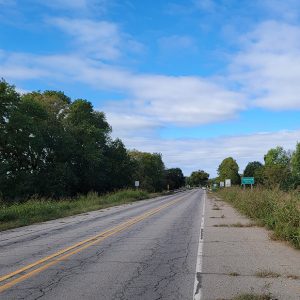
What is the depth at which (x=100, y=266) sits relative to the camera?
10.1m

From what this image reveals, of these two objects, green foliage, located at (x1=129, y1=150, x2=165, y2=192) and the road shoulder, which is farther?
green foliage, located at (x1=129, y1=150, x2=165, y2=192)

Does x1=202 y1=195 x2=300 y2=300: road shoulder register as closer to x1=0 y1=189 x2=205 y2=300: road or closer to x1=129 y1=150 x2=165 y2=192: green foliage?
x1=0 y1=189 x2=205 y2=300: road

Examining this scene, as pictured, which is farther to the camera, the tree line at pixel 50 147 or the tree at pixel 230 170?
the tree at pixel 230 170

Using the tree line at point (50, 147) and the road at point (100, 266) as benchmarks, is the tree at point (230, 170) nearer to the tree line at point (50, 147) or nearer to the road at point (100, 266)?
the tree line at point (50, 147)

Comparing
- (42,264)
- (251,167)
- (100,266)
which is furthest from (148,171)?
(100,266)

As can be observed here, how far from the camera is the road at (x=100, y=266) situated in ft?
25.2

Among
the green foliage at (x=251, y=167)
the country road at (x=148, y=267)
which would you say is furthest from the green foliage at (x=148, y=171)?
the country road at (x=148, y=267)

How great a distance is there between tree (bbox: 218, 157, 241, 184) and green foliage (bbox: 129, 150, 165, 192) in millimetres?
18602

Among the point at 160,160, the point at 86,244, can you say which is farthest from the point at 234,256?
the point at 160,160

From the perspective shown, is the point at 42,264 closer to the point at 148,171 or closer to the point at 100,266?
the point at 100,266

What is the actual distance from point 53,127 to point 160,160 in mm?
76925

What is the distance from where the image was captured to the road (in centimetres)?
768

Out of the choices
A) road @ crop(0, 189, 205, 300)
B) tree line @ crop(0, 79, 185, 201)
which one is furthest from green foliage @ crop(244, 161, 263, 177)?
road @ crop(0, 189, 205, 300)

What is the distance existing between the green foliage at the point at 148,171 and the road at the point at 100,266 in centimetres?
9539
